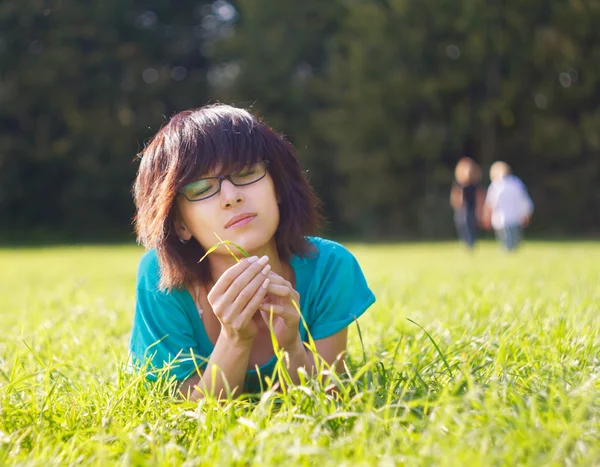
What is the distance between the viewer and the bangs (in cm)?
215

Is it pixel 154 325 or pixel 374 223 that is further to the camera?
pixel 374 223

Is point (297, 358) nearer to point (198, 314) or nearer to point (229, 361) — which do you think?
point (229, 361)

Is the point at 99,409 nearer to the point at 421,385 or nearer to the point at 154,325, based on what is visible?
the point at 154,325

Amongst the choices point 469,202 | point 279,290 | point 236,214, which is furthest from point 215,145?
point 469,202

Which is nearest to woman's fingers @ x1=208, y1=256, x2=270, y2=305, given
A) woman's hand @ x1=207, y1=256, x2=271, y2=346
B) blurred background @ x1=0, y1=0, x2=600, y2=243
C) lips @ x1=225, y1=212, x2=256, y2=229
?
woman's hand @ x1=207, y1=256, x2=271, y2=346

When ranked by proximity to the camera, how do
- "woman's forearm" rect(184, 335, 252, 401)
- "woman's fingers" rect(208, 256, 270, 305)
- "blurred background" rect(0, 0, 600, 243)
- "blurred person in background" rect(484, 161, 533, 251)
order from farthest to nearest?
"blurred background" rect(0, 0, 600, 243) → "blurred person in background" rect(484, 161, 533, 251) → "woman's forearm" rect(184, 335, 252, 401) → "woman's fingers" rect(208, 256, 270, 305)

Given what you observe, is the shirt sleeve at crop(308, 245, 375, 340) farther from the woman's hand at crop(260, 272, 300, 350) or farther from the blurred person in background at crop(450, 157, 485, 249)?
the blurred person in background at crop(450, 157, 485, 249)

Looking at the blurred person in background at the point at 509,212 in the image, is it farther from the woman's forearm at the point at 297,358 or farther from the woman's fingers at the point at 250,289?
the woman's fingers at the point at 250,289

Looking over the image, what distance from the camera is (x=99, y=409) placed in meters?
1.95

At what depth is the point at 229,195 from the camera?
2.08m

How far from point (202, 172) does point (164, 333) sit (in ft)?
1.93

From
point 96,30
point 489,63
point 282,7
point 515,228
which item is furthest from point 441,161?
point 96,30

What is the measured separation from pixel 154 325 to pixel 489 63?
2439 cm

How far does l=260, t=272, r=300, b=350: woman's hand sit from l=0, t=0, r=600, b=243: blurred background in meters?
21.4
